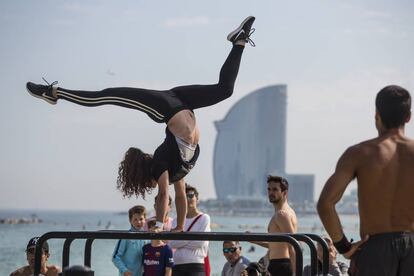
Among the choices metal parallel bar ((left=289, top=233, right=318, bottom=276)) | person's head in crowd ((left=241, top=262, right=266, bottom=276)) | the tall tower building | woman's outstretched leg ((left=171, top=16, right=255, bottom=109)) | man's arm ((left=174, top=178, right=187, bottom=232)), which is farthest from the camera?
the tall tower building

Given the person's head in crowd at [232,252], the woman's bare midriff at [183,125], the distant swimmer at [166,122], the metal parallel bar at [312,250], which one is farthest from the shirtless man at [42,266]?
the metal parallel bar at [312,250]

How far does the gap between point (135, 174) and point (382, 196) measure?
9.17 feet

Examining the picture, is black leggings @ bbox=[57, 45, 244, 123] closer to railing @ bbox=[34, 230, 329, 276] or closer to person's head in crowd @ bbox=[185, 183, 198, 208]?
person's head in crowd @ bbox=[185, 183, 198, 208]

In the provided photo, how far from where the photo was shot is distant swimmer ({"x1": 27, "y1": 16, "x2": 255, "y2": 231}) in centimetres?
748

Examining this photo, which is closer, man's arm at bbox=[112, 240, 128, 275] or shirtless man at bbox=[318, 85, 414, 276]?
shirtless man at bbox=[318, 85, 414, 276]

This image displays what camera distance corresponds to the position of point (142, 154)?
7.59 meters

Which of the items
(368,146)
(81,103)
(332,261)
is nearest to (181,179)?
(81,103)

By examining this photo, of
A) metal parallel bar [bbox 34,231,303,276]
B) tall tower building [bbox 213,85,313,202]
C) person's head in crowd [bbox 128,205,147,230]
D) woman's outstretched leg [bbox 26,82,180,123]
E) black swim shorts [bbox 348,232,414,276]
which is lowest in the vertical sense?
black swim shorts [bbox 348,232,414,276]

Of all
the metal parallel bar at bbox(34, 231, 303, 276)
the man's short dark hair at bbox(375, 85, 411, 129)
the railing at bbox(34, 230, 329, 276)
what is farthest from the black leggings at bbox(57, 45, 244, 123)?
the man's short dark hair at bbox(375, 85, 411, 129)

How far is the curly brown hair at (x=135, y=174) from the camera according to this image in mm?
7520

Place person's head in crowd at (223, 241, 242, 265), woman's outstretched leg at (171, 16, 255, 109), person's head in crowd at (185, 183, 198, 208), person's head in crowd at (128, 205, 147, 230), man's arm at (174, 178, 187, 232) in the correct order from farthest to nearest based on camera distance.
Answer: person's head in crowd at (223, 241, 242, 265), person's head in crowd at (128, 205, 147, 230), person's head in crowd at (185, 183, 198, 208), man's arm at (174, 178, 187, 232), woman's outstretched leg at (171, 16, 255, 109)

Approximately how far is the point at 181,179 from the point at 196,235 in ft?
6.93

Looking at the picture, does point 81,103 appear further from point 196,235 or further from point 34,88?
point 196,235

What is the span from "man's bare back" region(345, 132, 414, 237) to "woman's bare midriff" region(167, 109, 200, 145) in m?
2.62
